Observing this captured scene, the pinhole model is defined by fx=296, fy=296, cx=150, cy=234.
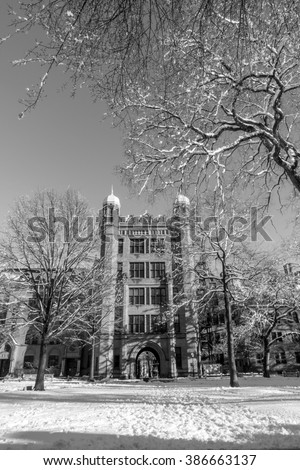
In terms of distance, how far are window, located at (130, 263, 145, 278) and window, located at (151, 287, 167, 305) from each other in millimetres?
2441

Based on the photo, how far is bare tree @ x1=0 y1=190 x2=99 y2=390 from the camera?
49.2 ft

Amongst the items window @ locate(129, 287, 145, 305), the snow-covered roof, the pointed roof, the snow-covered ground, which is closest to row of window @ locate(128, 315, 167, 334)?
window @ locate(129, 287, 145, 305)

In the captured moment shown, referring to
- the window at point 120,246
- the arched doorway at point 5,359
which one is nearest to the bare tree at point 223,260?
the window at point 120,246

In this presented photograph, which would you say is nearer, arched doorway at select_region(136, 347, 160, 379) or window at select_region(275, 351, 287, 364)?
arched doorway at select_region(136, 347, 160, 379)

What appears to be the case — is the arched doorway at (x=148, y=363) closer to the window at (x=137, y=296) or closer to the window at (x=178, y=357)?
the window at (x=178, y=357)

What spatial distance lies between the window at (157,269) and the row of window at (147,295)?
184 cm

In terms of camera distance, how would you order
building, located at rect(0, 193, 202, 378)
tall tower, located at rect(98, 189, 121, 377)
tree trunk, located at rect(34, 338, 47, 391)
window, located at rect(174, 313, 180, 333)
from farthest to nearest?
window, located at rect(174, 313, 180, 333)
building, located at rect(0, 193, 202, 378)
tall tower, located at rect(98, 189, 121, 377)
tree trunk, located at rect(34, 338, 47, 391)

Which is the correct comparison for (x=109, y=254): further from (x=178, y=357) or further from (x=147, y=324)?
(x=178, y=357)

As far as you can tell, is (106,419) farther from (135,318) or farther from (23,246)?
(135,318)

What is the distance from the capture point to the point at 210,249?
20172 mm

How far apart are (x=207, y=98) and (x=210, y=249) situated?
12.7 meters

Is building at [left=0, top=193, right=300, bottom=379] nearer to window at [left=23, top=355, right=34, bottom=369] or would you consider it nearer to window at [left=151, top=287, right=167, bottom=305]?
window at [left=23, top=355, right=34, bottom=369]
